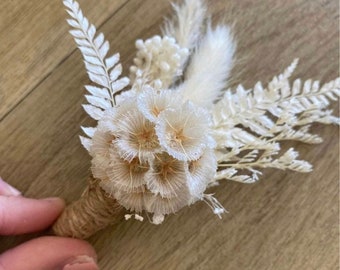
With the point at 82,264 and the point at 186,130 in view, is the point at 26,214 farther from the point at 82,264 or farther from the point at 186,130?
the point at 186,130

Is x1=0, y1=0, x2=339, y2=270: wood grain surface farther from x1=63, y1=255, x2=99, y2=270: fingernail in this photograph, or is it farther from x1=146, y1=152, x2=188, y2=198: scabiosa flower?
x1=146, y1=152, x2=188, y2=198: scabiosa flower

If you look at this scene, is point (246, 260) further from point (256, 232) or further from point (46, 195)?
point (46, 195)

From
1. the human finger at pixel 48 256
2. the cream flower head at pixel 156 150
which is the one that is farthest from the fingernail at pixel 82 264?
the cream flower head at pixel 156 150

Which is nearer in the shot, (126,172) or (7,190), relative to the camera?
(126,172)

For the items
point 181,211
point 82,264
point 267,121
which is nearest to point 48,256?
point 82,264

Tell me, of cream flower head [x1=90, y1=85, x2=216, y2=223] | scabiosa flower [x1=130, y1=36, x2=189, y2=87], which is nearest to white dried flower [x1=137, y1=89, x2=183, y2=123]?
cream flower head [x1=90, y1=85, x2=216, y2=223]

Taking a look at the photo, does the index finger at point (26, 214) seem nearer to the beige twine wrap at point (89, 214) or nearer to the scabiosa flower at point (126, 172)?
the beige twine wrap at point (89, 214)

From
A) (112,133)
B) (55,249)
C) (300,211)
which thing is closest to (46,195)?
(55,249)
